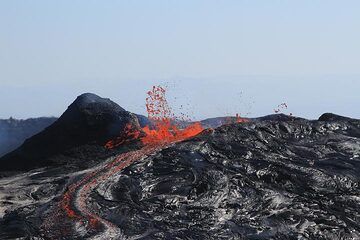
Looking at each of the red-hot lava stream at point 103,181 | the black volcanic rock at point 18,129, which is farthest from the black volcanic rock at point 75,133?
the black volcanic rock at point 18,129

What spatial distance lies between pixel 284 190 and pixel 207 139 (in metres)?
7.10

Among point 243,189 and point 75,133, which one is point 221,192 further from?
point 75,133

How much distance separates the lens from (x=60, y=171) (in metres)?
41.0

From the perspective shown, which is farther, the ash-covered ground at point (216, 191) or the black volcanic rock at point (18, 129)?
the black volcanic rock at point (18, 129)

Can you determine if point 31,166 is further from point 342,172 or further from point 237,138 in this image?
point 342,172

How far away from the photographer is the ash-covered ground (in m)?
27.8

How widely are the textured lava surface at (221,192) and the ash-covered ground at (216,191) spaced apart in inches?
2.0

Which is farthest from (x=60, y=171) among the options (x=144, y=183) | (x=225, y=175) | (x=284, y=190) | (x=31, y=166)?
(x=284, y=190)

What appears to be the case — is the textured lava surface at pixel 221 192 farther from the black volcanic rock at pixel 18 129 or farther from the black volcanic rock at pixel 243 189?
the black volcanic rock at pixel 18 129

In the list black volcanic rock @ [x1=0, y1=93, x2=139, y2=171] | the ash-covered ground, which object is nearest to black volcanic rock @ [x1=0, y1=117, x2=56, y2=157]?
black volcanic rock @ [x1=0, y1=93, x2=139, y2=171]

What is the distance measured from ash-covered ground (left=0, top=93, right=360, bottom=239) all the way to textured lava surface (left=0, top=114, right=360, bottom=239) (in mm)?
51

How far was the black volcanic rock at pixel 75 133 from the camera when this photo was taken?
47125 mm

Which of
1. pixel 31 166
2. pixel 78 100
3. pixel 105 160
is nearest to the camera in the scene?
pixel 105 160

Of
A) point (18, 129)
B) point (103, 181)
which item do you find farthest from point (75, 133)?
point (18, 129)
